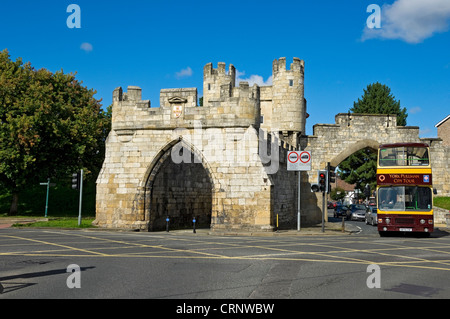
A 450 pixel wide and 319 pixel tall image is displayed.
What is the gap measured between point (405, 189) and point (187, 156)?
1145 cm

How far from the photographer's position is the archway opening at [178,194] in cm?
2194

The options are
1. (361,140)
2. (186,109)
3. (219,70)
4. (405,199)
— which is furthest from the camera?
(219,70)

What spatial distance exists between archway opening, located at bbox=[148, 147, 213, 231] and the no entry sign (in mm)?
4876

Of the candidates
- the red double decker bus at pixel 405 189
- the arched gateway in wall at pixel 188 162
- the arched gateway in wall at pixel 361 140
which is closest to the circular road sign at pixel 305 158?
the arched gateway in wall at pixel 188 162

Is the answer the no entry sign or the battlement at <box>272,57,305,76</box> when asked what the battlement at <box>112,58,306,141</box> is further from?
the battlement at <box>272,57,305,76</box>

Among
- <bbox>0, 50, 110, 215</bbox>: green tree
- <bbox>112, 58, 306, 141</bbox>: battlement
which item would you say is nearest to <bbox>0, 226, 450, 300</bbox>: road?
<bbox>112, 58, 306, 141</bbox>: battlement

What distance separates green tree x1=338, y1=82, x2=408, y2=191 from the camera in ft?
159

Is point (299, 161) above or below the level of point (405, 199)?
above

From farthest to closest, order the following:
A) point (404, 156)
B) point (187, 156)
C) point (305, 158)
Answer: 1. point (187, 156)
2. point (305, 158)
3. point (404, 156)

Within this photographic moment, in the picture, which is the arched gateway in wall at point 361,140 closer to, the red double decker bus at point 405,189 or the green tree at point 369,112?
the red double decker bus at point 405,189

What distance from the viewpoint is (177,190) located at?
80.6 feet

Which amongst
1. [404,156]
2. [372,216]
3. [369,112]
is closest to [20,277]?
[404,156]

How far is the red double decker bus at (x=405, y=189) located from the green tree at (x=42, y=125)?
1866cm

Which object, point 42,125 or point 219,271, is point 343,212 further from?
point 219,271
